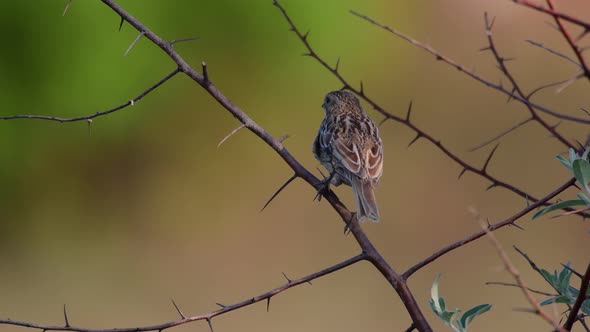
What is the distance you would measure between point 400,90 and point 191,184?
9.22ft

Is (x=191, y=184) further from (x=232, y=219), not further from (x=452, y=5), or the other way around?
(x=452, y=5)

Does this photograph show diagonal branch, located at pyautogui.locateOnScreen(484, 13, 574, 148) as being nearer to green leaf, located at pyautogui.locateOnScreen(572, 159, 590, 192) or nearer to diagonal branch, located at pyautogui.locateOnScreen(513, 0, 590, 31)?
green leaf, located at pyautogui.locateOnScreen(572, 159, 590, 192)

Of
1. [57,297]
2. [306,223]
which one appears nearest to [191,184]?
[306,223]

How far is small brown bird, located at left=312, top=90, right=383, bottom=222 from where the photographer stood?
3.44 meters

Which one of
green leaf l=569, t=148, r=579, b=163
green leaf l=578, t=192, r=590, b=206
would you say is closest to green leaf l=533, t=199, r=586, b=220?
green leaf l=578, t=192, r=590, b=206

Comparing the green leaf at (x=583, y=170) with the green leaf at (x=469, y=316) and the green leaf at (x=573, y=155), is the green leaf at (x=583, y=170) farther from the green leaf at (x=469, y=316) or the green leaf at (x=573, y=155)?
the green leaf at (x=469, y=316)

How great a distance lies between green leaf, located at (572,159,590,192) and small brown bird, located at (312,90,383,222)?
1.66 metres

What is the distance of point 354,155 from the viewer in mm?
3609

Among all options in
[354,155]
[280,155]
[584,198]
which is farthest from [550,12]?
[354,155]

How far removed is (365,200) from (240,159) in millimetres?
8149

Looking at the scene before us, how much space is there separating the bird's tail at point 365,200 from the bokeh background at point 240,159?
579 cm

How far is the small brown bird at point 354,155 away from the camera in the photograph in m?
3.44

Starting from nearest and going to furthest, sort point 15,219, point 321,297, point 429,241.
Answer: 1. point 321,297
2. point 429,241
3. point 15,219

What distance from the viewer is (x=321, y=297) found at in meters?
9.69
